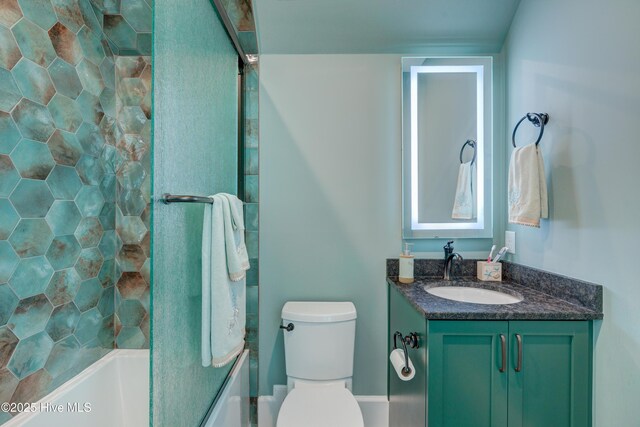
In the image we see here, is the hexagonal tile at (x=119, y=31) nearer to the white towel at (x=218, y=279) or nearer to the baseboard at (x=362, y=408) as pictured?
the white towel at (x=218, y=279)

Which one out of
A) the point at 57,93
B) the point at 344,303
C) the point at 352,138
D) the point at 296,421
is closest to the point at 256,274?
the point at 344,303

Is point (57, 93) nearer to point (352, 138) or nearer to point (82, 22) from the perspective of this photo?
point (82, 22)

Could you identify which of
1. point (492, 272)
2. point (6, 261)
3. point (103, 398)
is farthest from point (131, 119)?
point (492, 272)

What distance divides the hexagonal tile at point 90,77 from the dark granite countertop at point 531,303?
1789 mm

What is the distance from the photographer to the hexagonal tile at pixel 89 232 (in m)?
1.41

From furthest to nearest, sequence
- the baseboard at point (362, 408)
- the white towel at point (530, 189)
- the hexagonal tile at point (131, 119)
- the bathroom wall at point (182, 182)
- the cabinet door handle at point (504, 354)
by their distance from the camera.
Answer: the baseboard at point (362, 408), the hexagonal tile at point (131, 119), the white towel at point (530, 189), the cabinet door handle at point (504, 354), the bathroom wall at point (182, 182)

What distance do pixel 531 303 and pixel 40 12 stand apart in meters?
2.29

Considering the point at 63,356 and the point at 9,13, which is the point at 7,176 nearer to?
the point at 9,13

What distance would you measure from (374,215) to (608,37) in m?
1.17

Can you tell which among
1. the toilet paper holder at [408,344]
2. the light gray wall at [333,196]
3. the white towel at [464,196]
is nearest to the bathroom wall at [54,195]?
the light gray wall at [333,196]

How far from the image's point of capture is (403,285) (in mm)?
1584

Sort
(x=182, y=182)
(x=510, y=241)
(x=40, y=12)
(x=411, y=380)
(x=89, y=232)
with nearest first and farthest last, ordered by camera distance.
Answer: (x=182, y=182)
(x=40, y=12)
(x=411, y=380)
(x=89, y=232)
(x=510, y=241)

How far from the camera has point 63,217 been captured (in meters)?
1.32

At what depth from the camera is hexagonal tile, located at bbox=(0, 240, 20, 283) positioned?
3.53 feet
